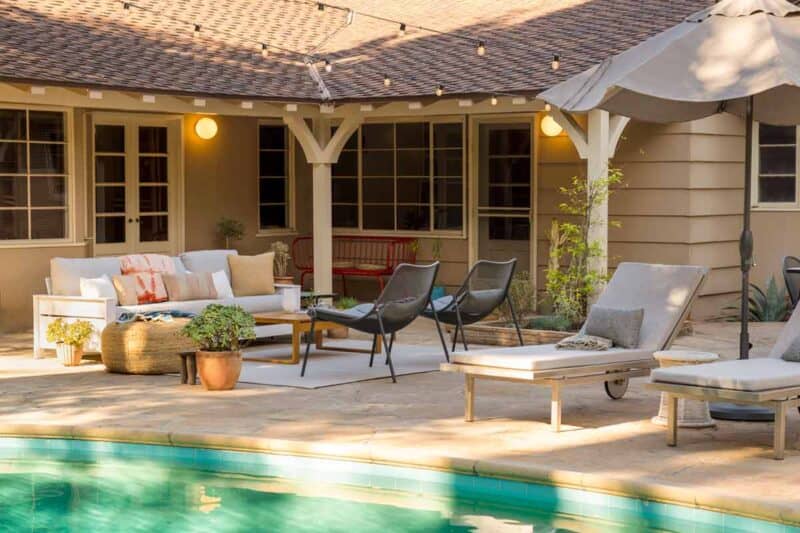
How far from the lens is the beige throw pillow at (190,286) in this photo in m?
12.2

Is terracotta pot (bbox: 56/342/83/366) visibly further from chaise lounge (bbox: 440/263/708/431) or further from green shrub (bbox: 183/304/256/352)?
chaise lounge (bbox: 440/263/708/431)

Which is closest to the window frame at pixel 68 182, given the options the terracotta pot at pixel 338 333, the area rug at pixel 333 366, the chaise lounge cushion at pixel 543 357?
the area rug at pixel 333 366

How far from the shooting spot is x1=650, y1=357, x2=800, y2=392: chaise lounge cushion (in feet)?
23.3

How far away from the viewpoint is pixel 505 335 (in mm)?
12609

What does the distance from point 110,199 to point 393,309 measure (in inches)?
231

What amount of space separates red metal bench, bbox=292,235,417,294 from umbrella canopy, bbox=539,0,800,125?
805cm

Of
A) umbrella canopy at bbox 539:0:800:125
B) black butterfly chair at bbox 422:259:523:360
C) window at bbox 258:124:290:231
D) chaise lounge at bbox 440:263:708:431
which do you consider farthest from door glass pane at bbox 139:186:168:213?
umbrella canopy at bbox 539:0:800:125

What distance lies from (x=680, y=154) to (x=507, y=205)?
7.97 feet

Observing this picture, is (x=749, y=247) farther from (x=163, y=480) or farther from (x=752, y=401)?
(x=163, y=480)

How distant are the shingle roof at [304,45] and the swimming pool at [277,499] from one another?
5.13 metres

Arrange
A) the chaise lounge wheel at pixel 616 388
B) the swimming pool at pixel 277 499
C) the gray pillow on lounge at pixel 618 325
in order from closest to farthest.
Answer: the swimming pool at pixel 277 499 → the gray pillow on lounge at pixel 618 325 → the chaise lounge wheel at pixel 616 388

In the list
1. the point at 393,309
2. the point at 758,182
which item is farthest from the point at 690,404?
the point at 758,182

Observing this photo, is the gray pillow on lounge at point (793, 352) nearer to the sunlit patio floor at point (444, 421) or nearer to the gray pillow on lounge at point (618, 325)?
the sunlit patio floor at point (444, 421)

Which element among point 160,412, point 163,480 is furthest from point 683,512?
point 160,412
